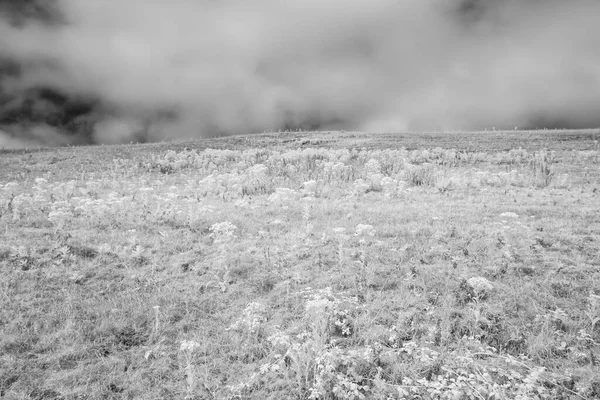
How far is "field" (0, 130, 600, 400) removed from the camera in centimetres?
427

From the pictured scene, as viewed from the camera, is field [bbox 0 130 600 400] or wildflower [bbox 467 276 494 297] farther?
wildflower [bbox 467 276 494 297]

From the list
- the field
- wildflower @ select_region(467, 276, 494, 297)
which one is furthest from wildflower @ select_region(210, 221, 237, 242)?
wildflower @ select_region(467, 276, 494, 297)

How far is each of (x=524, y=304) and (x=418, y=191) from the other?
29.6 ft

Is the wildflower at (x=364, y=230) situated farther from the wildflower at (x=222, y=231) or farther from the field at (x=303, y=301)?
the wildflower at (x=222, y=231)

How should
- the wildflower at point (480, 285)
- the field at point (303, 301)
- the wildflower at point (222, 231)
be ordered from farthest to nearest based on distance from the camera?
the wildflower at point (222, 231), the wildflower at point (480, 285), the field at point (303, 301)

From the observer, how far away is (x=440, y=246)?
766cm

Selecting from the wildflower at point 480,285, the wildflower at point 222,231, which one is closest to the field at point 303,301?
the wildflower at point 480,285

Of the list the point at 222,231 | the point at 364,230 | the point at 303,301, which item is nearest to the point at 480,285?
the point at 303,301

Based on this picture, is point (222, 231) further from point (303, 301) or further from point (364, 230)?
→ point (303, 301)

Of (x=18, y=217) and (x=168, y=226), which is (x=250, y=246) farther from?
(x=18, y=217)

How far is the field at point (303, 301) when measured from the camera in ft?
14.0

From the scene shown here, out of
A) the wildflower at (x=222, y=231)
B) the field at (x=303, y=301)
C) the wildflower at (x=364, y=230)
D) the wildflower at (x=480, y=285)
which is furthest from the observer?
the wildflower at (x=222, y=231)

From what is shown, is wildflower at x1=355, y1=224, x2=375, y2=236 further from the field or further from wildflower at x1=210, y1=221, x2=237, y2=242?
wildflower at x1=210, y1=221, x2=237, y2=242

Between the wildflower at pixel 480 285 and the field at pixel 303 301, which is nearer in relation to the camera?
the field at pixel 303 301
